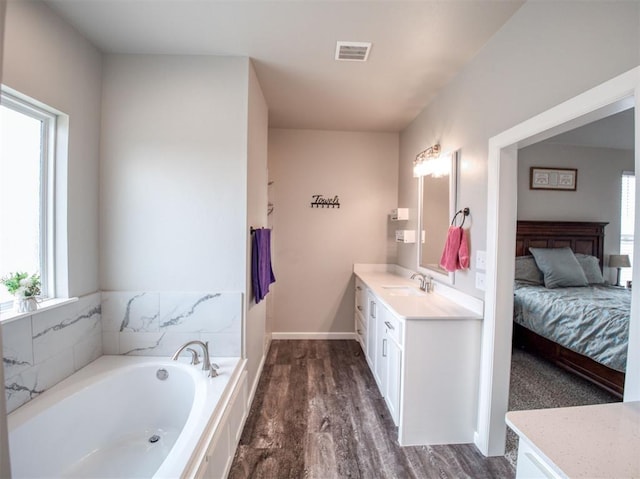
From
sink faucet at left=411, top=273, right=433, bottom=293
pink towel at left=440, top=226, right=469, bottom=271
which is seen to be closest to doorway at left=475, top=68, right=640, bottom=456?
pink towel at left=440, top=226, right=469, bottom=271

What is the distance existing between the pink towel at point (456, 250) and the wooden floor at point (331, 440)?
123cm

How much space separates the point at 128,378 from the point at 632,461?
243cm

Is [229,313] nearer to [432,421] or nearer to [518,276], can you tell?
[432,421]

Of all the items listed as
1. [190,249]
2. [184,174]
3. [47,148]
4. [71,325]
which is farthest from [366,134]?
[71,325]

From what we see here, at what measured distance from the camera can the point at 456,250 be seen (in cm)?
217

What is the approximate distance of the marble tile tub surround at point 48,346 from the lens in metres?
1.48

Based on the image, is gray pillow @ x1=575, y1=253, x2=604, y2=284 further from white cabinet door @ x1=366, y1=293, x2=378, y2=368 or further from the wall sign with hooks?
the wall sign with hooks

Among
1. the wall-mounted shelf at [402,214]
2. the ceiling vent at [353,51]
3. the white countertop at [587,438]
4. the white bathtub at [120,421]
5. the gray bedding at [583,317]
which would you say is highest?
the ceiling vent at [353,51]

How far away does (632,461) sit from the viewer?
75 centimetres

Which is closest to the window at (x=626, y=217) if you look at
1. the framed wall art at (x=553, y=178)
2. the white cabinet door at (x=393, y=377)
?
the framed wall art at (x=553, y=178)

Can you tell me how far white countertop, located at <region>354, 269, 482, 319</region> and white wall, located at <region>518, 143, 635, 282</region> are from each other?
2.37 metres

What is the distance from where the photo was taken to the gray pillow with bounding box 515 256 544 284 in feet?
12.0

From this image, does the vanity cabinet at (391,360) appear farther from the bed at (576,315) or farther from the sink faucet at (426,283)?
the bed at (576,315)

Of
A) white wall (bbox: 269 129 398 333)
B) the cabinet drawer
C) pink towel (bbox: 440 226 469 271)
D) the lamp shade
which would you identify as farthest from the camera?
the lamp shade
